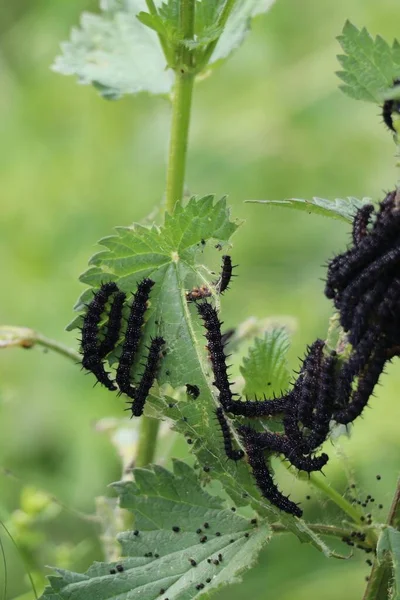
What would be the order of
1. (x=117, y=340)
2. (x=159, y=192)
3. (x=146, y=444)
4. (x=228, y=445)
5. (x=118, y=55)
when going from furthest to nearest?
(x=159, y=192), (x=118, y=55), (x=146, y=444), (x=117, y=340), (x=228, y=445)

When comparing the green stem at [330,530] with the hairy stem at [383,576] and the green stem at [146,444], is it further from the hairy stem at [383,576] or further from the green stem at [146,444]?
the green stem at [146,444]

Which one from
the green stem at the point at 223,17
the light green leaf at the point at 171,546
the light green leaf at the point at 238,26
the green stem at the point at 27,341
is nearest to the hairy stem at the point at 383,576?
the light green leaf at the point at 171,546

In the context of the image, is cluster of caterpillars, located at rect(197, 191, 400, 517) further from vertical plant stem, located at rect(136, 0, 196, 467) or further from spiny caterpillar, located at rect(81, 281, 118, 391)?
vertical plant stem, located at rect(136, 0, 196, 467)

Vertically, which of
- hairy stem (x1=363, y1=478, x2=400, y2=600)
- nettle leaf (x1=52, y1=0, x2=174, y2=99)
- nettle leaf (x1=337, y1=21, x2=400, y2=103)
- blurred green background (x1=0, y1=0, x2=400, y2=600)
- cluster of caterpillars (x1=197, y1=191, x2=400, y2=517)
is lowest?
hairy stem (x1=363, y1=478, x2=400, y2=600)

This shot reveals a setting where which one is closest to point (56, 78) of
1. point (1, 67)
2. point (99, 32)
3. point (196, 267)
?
point (1, 67)

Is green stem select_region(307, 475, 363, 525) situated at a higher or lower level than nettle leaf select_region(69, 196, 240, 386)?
lower

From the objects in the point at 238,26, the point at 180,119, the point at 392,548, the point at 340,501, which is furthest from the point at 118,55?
the point at 392,548

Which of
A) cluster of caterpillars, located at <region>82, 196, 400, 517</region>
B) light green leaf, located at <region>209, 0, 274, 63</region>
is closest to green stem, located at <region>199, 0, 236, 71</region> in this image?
light green leaf, located at <region>209, 0, 274, 63</region>

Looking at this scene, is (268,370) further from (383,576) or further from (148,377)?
(383,576)
